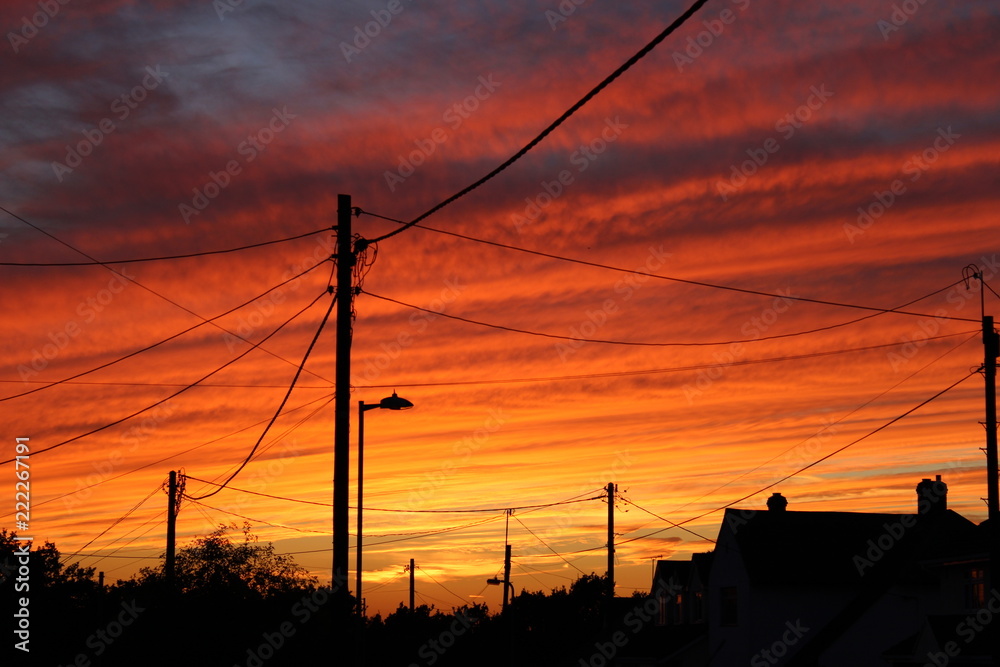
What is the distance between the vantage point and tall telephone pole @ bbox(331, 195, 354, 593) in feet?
56.4

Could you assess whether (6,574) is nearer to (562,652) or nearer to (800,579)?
(800,579)

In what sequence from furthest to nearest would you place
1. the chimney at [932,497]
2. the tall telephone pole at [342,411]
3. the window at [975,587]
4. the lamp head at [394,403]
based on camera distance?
1. the chimney at [932,497]
2. the window at [975,587]
3. the lamp head at [394,403]
4. the tall telephone pole at [342,411]

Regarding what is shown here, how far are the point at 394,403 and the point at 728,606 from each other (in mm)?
30839

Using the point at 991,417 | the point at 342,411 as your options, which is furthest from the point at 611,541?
the point at 342,411

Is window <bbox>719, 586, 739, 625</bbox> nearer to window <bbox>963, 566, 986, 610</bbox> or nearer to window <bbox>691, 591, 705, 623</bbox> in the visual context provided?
window <bbox>691, 591, 705, 623</bbox>

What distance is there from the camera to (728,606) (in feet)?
163

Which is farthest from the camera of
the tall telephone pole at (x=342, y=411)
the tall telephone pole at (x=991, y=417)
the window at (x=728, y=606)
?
the window at (x=728, y=606)

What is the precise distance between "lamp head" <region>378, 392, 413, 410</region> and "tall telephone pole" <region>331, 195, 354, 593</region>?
5.15m

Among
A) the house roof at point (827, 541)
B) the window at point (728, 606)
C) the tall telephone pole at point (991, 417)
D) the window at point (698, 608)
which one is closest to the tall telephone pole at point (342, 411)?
the tall telephone pole at point (991, 417)

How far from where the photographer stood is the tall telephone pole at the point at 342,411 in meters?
17.2

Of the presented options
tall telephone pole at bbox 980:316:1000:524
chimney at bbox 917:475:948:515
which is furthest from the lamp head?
chimney at bbox 917:475:948:515

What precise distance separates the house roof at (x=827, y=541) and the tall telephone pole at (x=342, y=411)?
33.0 metres

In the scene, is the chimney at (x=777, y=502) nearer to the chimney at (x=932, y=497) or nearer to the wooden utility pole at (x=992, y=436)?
the chimney at (x=932, y=497)

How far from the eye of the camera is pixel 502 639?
85.6m
